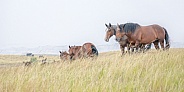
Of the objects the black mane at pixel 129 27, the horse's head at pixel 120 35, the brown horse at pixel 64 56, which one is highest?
the black mane at pixel 129 27

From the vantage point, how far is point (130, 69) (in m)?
5.93

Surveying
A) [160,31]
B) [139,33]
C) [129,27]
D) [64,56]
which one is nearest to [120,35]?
[129,27]

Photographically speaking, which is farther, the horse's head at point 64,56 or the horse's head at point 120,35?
the horse's head at point 64,56

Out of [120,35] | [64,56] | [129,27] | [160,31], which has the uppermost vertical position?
[129,27]

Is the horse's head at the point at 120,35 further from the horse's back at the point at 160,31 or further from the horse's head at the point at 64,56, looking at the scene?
Answer: the horse's head at the point at 64,56

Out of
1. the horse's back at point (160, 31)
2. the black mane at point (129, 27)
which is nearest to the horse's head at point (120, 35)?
the black mane at point (129, 27)

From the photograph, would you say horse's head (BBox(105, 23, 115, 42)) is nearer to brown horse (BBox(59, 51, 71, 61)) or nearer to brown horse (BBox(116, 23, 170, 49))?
brown horse (BBox(116, 23, 170, 49))

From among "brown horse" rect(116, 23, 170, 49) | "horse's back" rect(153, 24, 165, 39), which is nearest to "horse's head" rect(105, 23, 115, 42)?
"brown horse" rect(116, 23, 170, 49)

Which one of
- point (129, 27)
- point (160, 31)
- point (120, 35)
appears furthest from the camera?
point (160, 31)

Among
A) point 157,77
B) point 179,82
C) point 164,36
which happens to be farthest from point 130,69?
point 164,36

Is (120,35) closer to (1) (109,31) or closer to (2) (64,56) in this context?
(1) (109,31)

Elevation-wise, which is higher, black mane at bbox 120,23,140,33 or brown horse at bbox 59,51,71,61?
black mane at bbox 120,23,140,33

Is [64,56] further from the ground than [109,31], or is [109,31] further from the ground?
[109,31]

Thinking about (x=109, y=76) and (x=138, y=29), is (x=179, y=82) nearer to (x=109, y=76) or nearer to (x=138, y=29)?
Result: (x=109, y=76)
